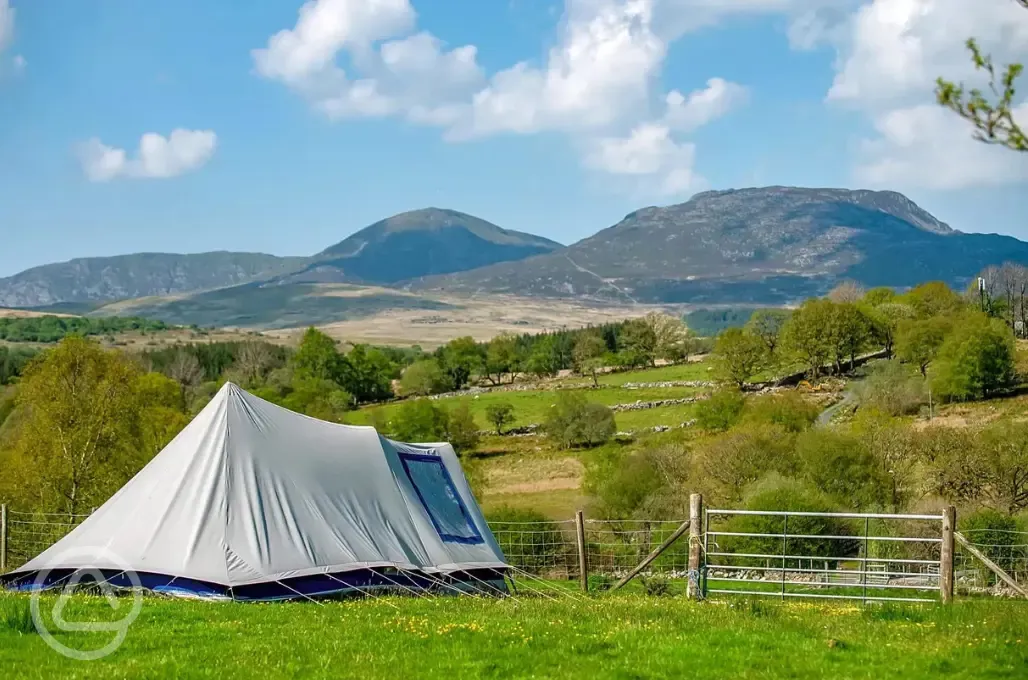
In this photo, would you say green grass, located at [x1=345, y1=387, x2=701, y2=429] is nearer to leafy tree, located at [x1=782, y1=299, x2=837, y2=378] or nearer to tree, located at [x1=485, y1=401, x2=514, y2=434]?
tree, located at [x1=485, y1=401, x2=514, y2=434]

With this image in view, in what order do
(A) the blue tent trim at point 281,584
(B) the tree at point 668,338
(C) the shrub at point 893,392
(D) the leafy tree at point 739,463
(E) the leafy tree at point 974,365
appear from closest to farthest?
(A) the blue tent trim at point 281,584
(D) the leafy tree at point 739,463
(C) the shrub at point 893,392
(E) the leafy tree at point 974,365
(B) the tree at point 668,338

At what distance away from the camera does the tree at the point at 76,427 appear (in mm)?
39188

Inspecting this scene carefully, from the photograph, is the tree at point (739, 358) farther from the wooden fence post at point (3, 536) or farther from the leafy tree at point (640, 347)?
the wooden fence post at point (3, 536)

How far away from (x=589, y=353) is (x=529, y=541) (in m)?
Answer: 116

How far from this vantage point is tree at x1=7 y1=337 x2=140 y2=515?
3919cm

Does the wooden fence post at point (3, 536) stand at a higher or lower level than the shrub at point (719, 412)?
higher

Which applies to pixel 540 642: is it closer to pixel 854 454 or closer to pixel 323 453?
pixel 323 453

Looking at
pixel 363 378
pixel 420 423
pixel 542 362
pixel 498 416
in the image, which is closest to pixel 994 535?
pixel 420 423

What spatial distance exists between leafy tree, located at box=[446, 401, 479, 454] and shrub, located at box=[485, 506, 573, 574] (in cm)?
5488

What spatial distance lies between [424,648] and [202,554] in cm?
675

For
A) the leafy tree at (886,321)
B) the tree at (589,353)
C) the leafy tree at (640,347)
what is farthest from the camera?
the leafy tree at (640,347)

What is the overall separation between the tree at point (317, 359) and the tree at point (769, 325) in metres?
48.2

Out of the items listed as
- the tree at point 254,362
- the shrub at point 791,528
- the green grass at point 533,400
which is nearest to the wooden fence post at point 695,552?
the shrub at point 791,528

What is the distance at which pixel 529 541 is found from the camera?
103ft
